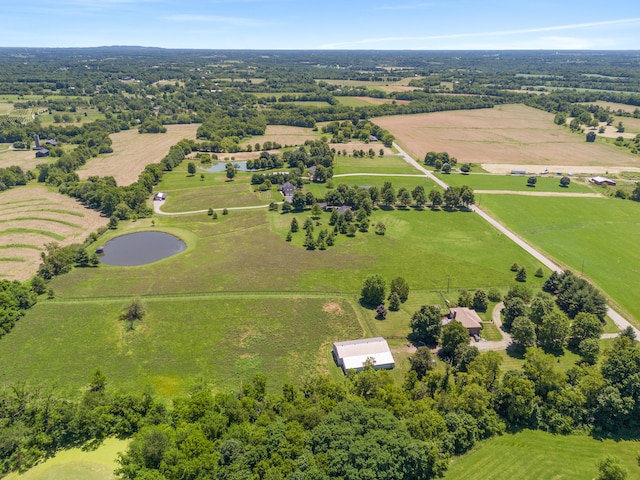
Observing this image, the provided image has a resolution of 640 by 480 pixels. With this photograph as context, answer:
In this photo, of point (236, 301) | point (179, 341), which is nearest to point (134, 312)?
point (179, 341)

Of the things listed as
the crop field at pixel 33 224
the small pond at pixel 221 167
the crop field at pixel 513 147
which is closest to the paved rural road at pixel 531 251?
the crop field at pixel 513 147

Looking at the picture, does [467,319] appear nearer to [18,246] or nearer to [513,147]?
[18,246]

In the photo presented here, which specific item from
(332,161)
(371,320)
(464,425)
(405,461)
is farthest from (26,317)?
(332,161)

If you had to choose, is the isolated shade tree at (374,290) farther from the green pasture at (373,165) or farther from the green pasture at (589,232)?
the green pasture at (373,165)

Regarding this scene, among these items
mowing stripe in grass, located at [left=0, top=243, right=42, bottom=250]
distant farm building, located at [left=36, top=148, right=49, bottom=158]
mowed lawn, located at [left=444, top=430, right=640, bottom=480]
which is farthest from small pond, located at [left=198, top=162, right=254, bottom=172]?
mowed lawn, located at [left=444, top=430, right=640, bottom=480]

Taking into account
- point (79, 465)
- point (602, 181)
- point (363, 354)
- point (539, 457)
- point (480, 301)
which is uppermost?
point (602, 181)

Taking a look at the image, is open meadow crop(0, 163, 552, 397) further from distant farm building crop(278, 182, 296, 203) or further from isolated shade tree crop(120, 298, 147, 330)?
distant farm building crop(278, 182, 296, 203)
